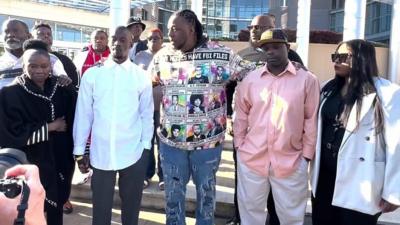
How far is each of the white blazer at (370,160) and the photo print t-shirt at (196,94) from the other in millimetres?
956

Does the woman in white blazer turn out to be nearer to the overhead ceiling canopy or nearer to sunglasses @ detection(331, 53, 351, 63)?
sunglasses @ detection(331, 53, 351, 63)

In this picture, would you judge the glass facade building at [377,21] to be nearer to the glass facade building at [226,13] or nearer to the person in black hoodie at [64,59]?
the glass facade building at [226,13]

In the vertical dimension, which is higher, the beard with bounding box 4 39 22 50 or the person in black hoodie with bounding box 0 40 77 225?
the beard with bounding box 4 39 22 50

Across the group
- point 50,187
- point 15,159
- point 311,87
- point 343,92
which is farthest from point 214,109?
point 15,159

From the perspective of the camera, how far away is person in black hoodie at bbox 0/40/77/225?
2965mm

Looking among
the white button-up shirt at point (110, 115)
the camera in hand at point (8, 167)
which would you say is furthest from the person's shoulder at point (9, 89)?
the camera in hand at point (8, 167)

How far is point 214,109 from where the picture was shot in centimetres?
322

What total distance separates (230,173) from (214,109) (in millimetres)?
2448

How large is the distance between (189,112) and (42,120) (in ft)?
3.56

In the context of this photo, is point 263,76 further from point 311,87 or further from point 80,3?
point 80,3

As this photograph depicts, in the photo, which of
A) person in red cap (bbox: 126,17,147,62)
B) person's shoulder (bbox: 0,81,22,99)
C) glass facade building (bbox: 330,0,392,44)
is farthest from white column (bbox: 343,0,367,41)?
glass facade building (bbox: 330,0,392,44)

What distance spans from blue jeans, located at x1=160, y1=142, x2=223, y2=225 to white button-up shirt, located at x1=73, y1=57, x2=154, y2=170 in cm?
29

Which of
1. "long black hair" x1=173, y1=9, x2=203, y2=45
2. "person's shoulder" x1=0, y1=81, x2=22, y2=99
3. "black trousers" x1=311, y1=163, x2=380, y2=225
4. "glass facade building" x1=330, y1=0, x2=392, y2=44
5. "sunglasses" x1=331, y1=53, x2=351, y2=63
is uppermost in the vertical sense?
"glass facade building" x1=330, y1=0, x2=392, y2=44

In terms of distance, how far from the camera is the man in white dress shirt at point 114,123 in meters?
3.19
